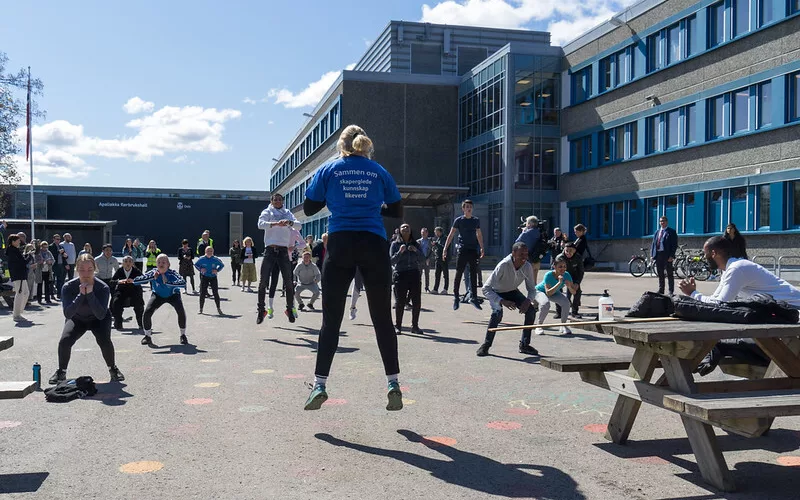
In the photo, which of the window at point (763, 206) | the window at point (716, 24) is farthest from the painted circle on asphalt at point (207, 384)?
the window at point (716, 24)

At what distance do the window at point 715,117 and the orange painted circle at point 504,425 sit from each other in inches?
1042

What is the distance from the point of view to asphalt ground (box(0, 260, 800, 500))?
3.92 m

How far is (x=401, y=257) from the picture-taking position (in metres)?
11.7

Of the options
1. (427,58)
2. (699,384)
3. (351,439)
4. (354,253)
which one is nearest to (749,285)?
(699,384)

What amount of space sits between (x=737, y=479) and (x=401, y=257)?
795 centimetres

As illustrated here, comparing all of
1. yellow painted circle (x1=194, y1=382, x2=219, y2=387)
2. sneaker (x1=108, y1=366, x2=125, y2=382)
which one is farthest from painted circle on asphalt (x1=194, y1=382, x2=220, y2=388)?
sneaker (x1=108, y1=366, x2=125, y2=382)

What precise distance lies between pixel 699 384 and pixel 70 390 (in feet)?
16.5

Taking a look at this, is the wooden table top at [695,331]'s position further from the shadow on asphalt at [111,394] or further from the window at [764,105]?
the window at [764,105]

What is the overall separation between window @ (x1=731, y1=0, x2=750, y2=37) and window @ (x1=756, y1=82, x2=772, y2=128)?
238cm

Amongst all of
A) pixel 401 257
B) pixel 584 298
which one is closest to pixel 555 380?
pixel 401 257

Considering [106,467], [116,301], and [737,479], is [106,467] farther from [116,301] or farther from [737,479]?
[116,301]

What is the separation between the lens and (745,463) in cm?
438

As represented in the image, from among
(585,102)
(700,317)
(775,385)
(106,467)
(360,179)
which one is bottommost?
(106,467)

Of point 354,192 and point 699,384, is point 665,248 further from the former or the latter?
point 354,192
